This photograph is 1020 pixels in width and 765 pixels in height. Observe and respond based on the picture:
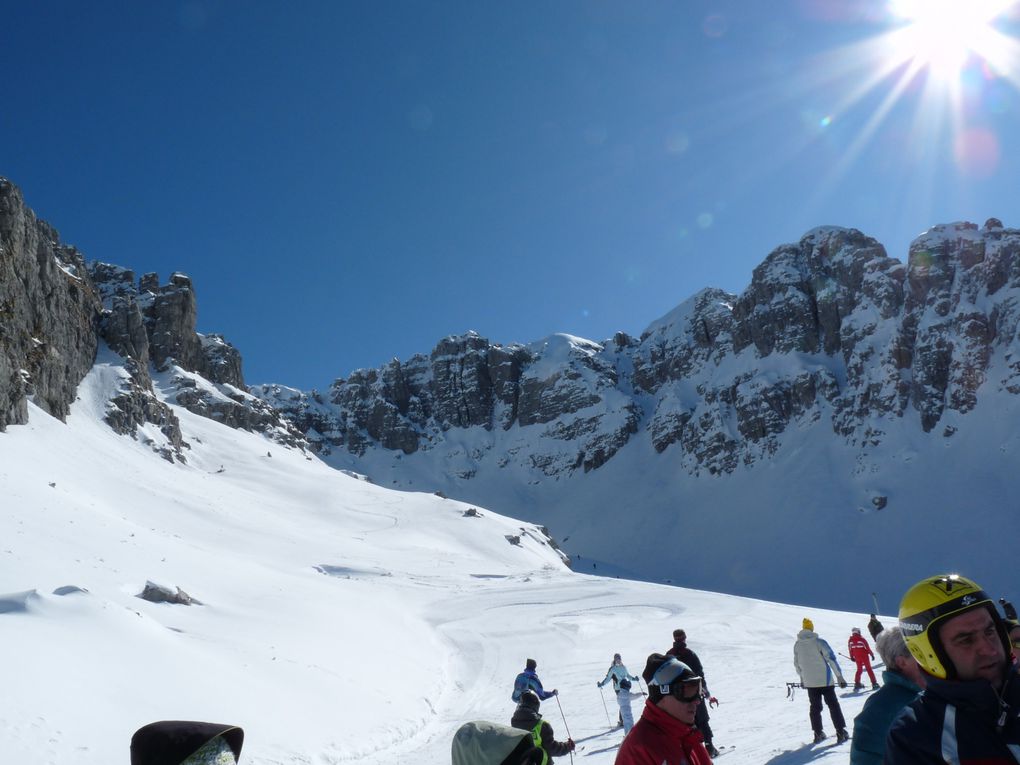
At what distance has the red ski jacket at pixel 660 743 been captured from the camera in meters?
4.04

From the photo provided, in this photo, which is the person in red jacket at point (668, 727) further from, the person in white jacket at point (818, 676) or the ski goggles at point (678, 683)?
the person in white jacket at point (818, 676)

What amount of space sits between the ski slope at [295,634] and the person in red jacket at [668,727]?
534 cm

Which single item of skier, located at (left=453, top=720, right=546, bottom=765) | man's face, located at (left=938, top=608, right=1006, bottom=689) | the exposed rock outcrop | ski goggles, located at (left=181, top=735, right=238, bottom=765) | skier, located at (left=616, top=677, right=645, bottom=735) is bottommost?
skier, located at (left=616, top=677, right=645, bottom=735)

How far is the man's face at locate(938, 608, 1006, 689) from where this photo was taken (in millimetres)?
2590

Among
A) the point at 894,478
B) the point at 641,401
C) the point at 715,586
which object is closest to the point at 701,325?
the point at 641,401

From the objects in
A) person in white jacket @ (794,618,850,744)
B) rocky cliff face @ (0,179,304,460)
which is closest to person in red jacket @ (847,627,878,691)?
person in white jacket @ (794,618,850,744)

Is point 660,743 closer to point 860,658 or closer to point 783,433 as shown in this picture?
point 860,658

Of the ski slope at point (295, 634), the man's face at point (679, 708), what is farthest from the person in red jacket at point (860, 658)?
the man's face at point (679, 708)

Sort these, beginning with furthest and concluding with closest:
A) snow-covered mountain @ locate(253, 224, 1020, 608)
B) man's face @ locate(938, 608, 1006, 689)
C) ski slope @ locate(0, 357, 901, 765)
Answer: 1. snow-covered mountain @ locate(253, 224, 1020, 608)
2. ski slope @ locate(0, 357, 901, 765)
3. man's face @ locate(938, 608, 1006, 689)

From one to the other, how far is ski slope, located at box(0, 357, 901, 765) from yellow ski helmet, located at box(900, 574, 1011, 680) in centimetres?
669

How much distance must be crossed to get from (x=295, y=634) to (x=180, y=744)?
58.9 ft

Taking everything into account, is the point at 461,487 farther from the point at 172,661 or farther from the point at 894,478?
the point at 172,661

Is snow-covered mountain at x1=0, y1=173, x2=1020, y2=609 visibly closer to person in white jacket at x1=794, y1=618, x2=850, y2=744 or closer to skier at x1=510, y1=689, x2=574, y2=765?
skier at x1=510, y1=689, x2=574, y2=765

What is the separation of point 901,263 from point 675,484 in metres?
51.4
